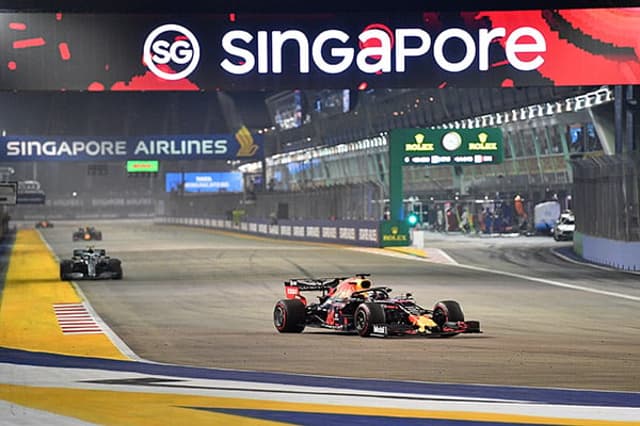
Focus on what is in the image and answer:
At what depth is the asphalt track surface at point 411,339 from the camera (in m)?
14.4

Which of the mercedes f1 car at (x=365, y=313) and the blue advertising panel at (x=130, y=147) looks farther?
the blue advertising panel at (x=130, y=147)

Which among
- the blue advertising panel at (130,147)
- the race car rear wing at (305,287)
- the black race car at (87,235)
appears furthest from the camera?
the blue advertising panel at (130,147)

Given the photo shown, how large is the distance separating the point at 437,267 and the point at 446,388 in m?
28.5

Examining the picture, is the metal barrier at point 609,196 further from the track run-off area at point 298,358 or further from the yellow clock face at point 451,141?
the yellow clock face at point 451,141

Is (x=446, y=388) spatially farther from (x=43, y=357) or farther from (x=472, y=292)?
(x=472, y=292)

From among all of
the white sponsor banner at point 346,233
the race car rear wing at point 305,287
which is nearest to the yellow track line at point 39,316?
the race car rear wing at point 305,287

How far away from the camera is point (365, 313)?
59.8 ft

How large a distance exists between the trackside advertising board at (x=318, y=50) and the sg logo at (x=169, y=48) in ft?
0.08

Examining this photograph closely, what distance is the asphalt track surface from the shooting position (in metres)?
14.4

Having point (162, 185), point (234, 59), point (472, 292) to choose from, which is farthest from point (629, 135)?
point (162, 185)

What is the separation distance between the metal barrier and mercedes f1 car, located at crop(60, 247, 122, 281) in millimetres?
15033

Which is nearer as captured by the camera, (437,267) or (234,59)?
(234,59)

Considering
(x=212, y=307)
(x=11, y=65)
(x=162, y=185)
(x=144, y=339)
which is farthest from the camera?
(x=162, y=185)

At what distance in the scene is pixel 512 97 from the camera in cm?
6919
